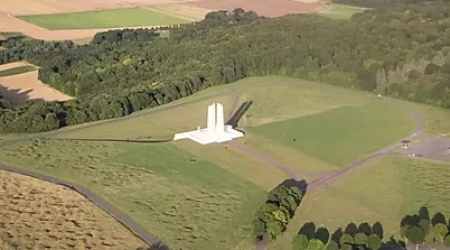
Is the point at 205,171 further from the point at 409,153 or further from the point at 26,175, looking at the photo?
the point at 409,153

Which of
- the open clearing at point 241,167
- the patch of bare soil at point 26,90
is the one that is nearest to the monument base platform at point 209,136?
the open clearing at point 241,167

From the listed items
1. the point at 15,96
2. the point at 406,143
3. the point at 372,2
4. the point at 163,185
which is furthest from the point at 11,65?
the point at 372,2

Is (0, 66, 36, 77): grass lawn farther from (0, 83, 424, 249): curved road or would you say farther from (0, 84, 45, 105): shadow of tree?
(0, 83, 424, 249): curved road

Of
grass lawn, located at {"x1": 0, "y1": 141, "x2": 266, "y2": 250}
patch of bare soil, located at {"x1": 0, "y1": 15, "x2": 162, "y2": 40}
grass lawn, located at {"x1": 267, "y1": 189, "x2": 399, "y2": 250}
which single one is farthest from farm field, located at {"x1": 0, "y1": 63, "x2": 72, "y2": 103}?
grass lawn, located at {"x1": 267, "y1": 189, "x2": 399, "y2": 250}

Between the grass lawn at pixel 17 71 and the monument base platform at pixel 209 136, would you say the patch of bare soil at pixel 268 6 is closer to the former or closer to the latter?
the grass lawn at pixel 17 71

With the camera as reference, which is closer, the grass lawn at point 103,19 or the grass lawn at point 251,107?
the grass lawn at point 251,107

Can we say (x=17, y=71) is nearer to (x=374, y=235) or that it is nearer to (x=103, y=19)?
(x=103, y=19)
